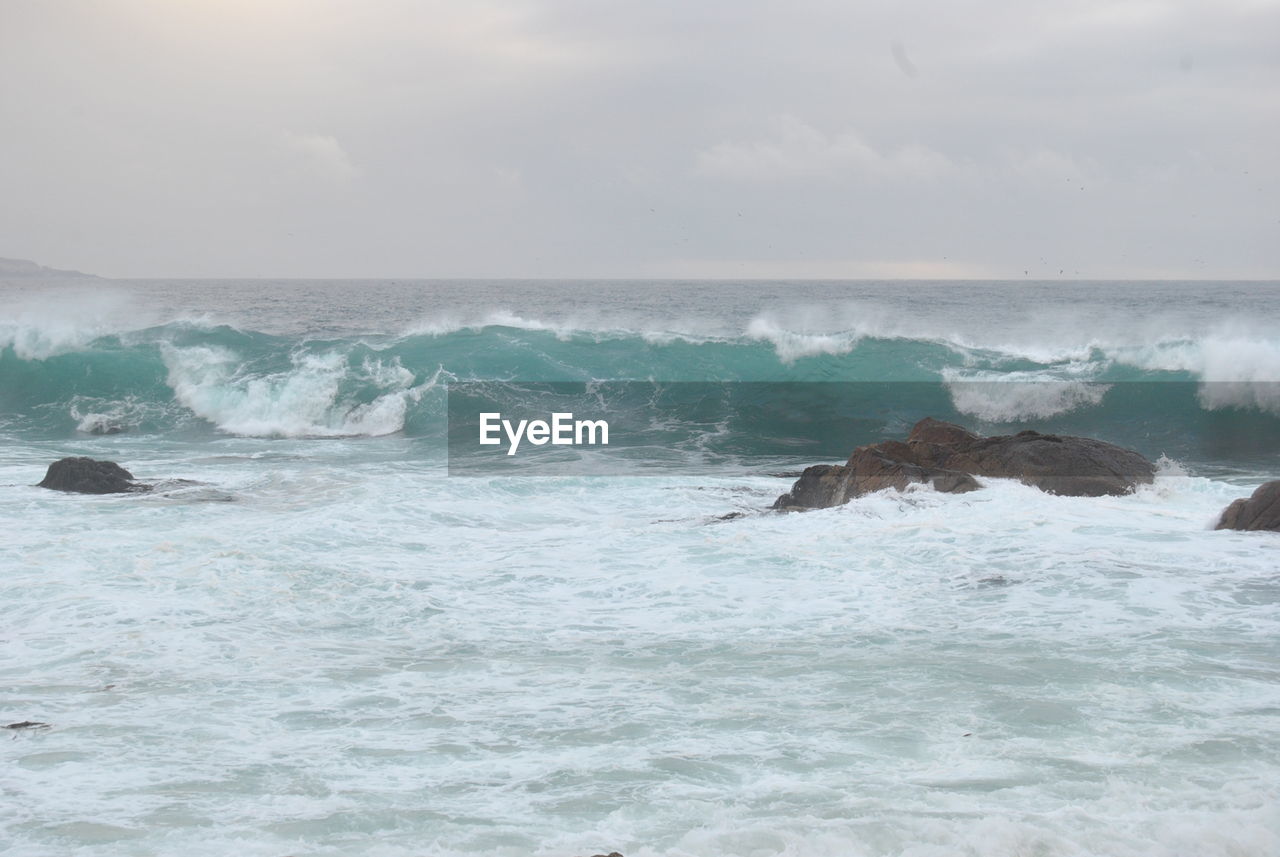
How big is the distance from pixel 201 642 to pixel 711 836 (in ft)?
14.8

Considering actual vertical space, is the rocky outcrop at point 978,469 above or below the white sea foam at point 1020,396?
below

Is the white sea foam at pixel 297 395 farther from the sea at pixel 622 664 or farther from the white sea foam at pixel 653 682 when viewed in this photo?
the white sea foam at pixel 653 682

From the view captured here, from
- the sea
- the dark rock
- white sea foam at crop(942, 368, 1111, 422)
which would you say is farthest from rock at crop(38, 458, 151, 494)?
white sea foam at crop(942, 368, 1111, 422)

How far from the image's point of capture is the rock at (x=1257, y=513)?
1074cm

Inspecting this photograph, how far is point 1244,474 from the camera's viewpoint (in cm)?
1666

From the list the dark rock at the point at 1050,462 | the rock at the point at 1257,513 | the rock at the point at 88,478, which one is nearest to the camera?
the rock at the point at 1257,513

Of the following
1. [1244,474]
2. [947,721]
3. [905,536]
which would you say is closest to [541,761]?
[947,721]

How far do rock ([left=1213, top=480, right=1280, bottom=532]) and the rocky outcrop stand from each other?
159 cm

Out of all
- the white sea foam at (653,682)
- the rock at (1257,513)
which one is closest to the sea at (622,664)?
the white sea foam at (653,682)

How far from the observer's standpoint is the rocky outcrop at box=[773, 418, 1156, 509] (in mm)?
12430

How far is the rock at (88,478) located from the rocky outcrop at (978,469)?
8003 mm

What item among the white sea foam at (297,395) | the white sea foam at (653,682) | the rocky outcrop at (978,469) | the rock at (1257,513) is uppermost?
the white sea foam at (297,395)

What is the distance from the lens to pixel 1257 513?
35.6ft

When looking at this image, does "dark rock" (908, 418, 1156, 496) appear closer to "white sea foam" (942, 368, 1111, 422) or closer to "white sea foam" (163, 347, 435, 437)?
"white sea foam" (942, 368, 1111, 422)
